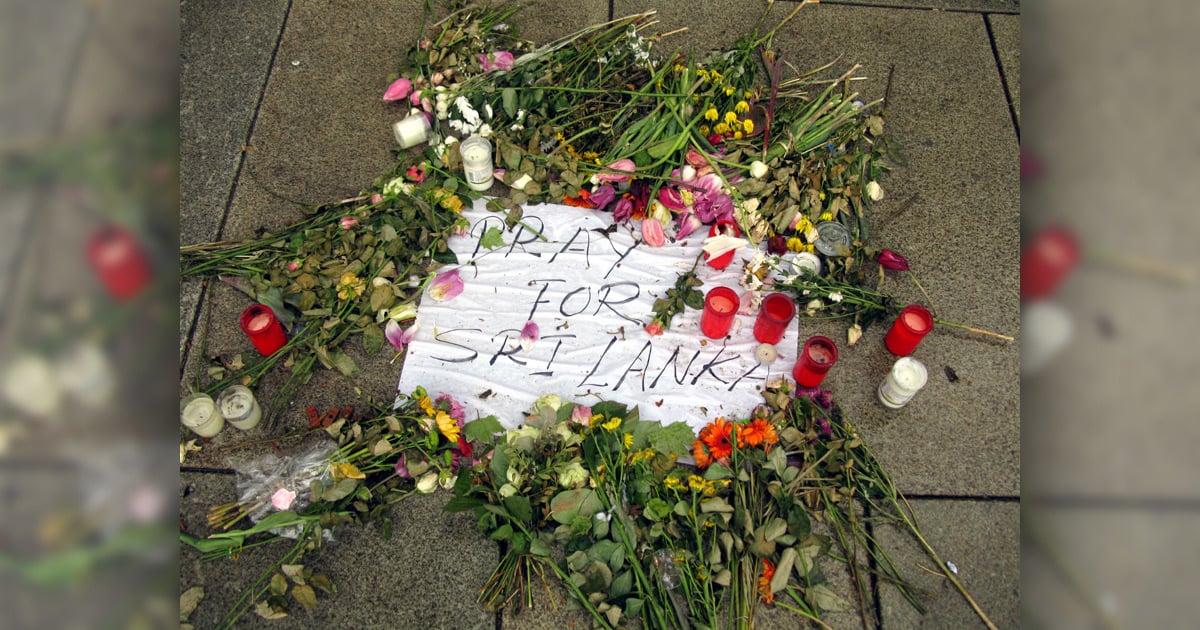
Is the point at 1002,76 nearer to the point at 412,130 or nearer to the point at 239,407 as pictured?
the point at 412,130

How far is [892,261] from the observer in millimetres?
2660

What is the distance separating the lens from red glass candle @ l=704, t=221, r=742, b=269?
2691 mm

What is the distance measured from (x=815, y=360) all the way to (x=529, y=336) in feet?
3.22

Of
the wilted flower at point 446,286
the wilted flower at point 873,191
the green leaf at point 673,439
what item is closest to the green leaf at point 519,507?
the green leaf at point 673,439

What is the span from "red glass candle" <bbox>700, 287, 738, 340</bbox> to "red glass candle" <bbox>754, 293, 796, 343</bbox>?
99 millimetres

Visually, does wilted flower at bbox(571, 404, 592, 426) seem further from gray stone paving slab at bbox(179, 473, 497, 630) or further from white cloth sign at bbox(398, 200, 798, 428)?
gray stone paving slab at bbox(179, 473, 497, 630)

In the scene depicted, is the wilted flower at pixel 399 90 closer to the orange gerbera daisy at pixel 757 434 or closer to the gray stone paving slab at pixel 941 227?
the gray stone paving slab at pixel 941 227

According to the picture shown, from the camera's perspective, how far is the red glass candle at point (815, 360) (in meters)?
2.38

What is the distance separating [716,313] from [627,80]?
47.7 inches

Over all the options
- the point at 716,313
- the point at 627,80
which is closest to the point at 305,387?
the point at 716,313
